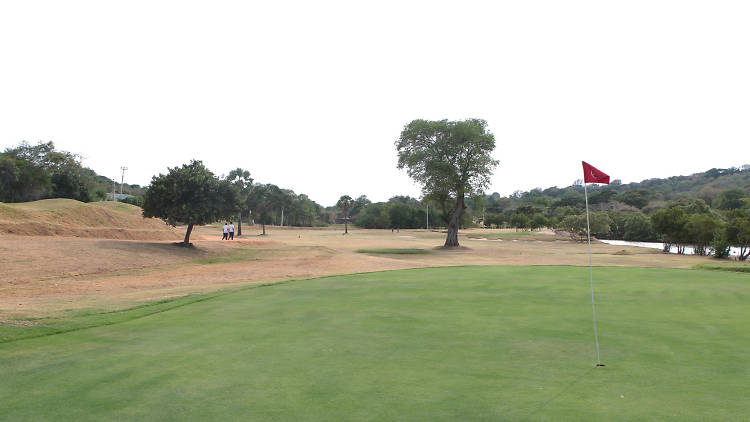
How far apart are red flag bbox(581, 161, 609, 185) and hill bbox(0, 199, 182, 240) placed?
1492 inches

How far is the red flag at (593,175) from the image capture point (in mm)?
8945

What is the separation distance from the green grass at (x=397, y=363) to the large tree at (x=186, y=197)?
2413cm

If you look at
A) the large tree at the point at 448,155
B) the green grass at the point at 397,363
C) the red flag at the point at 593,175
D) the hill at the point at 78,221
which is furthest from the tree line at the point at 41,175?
the red flag at the point at 593,175

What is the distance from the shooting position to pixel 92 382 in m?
6.26

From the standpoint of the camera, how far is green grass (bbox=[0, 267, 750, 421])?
211 inches

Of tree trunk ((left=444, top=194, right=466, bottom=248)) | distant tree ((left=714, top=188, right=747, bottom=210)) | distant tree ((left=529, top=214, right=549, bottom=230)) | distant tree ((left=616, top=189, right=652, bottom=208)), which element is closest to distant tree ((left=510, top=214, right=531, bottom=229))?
distant tree ((left=529, top=214, right=549, bottom=230))

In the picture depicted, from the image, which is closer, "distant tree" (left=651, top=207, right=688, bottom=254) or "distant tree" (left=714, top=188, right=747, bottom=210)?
"distant tree" (left=651, top=207, right=688, bottom=254)

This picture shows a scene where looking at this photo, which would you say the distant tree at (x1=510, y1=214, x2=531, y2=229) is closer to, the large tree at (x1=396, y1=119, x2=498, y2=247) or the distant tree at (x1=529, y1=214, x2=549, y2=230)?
the distant tree at (x1=529, y1=214, x2=549, y2=230)

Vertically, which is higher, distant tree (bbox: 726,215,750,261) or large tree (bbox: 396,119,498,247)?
large tree (bbox: 396,119,498,247)

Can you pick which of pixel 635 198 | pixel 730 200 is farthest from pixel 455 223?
pixel 635 198

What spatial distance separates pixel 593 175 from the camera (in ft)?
29.6

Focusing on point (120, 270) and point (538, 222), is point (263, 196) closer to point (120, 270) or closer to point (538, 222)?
point (120, 270)

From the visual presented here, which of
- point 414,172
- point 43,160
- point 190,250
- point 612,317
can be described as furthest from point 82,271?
point 43,160

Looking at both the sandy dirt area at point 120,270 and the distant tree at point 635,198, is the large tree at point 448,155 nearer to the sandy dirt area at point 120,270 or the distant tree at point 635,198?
the sandy dirt area at point 120,270
